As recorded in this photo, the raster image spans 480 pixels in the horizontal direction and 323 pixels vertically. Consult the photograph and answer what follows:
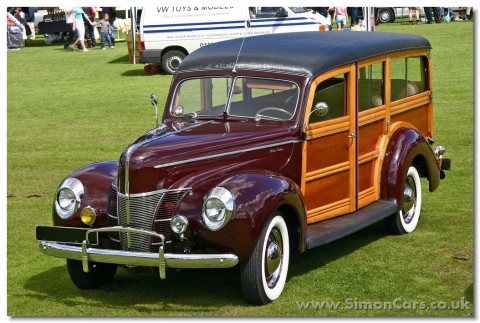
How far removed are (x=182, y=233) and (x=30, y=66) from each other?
2088 cm

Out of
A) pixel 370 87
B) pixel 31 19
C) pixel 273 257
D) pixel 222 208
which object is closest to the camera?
pixel 222 208

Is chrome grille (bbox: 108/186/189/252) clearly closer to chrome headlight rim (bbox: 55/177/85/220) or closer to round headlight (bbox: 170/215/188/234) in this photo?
round headlight (bbox: 170/215/188/234)

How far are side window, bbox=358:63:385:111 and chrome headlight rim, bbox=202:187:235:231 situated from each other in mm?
2380

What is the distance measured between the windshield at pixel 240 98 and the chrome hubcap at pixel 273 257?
1.18 metres

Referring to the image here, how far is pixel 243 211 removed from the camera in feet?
22.2

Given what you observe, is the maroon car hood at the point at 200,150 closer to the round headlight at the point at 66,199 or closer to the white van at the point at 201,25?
the round headlight at the point at 66,199

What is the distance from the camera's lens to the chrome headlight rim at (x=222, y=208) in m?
6.70

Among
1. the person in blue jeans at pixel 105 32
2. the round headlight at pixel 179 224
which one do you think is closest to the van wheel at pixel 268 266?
the round headlight at pixel 179 224

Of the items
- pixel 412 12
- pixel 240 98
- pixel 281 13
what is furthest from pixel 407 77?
pixel 412 12

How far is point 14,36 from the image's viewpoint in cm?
3122

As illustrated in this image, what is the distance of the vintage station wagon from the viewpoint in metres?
6.83

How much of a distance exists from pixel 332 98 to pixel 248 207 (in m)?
1.91

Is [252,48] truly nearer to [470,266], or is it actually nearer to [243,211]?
[243,211]

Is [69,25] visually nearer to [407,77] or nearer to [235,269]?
[407,77]
